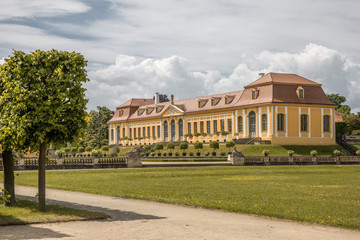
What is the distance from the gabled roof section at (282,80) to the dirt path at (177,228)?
5515cm

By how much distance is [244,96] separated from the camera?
72438mm

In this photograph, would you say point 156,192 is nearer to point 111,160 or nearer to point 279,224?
point 279,224

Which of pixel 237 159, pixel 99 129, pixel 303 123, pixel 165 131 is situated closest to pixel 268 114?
pixel 303 123

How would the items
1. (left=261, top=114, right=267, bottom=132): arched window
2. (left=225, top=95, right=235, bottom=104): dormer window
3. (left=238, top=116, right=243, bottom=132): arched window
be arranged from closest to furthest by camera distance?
(left=261, top=114, right=267, bottom=132): arched window → (left=238, top=116, right=243, bottom=132): arched window → (left=225, top=95, right=235, bottom=104): dormer window

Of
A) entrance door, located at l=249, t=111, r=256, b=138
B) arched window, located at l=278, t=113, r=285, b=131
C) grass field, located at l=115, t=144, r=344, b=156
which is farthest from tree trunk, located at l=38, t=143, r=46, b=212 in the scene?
entrance door, located at l=249, t=111, r=256, b=138

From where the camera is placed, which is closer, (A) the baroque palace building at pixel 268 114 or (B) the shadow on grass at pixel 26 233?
(B) the shadow on grass at pixel 26 233

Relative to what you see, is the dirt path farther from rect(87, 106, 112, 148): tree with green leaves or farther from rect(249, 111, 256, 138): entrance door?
rect(87, 106, 112, 148): tree with green leaves

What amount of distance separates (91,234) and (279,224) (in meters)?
4.30

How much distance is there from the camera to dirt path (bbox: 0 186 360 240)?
10.4 m

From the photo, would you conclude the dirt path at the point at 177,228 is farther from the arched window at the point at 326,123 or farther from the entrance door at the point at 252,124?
the arched window at the point at 326,123

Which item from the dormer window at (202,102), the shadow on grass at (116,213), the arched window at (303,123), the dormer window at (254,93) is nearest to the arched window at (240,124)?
the dormer window at (254,93)

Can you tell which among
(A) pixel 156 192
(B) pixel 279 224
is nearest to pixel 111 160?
(A) pixel 156 192

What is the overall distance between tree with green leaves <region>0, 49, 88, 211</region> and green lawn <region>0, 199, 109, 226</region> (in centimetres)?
50

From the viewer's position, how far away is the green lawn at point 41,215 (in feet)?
40.0
